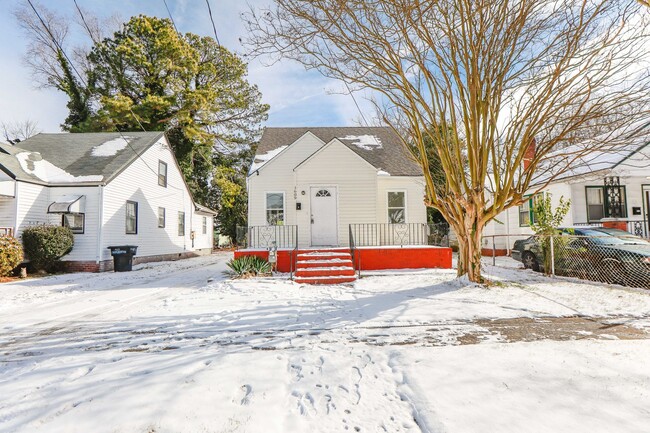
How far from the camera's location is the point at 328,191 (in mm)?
11742

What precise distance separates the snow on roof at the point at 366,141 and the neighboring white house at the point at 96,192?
10007mm

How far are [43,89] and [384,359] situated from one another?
1226 inches

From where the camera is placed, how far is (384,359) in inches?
125

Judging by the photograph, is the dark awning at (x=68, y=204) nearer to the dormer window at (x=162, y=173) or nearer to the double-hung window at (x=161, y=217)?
the double-hung window at (x=161, y=217)

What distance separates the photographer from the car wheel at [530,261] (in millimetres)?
9905

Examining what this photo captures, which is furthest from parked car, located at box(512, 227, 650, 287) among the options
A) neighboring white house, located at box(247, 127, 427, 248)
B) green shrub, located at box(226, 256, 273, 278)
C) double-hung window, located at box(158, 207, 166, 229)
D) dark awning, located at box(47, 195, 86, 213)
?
double-hung window, located at box(158, 207, 166, 229)

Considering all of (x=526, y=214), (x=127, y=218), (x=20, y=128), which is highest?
(x=20, y=128)

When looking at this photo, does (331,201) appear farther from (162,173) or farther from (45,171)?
(45,171)

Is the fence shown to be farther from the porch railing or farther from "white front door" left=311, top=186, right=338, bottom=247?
"white front door" left=311, top=186, right=338, bottom=247

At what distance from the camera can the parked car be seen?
Result: 6.85m

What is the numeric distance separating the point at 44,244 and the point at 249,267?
7.60 metres

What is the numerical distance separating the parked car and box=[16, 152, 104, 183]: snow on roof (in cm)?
1611

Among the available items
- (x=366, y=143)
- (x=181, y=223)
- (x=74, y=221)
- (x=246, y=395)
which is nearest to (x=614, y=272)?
(x=246, y=395)

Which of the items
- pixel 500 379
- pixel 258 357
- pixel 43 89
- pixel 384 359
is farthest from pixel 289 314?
pixel 43 89
